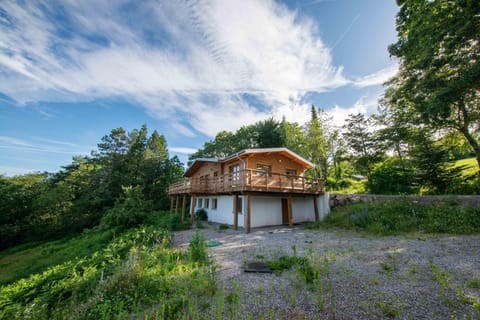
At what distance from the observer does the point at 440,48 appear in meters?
9.16

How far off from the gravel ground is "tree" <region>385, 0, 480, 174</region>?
683 cm

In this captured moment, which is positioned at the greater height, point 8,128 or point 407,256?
point 8,128

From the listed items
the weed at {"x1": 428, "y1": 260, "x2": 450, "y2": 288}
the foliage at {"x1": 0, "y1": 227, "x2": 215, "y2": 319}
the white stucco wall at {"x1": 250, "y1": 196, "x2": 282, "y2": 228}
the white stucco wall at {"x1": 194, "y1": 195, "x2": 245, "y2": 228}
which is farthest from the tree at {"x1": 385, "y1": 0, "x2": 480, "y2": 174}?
the foliage at {"x1": 0, "y1": 227, "x2": 215, "y2": 319}

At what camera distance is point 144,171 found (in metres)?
26.5

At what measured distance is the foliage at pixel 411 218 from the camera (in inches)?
306

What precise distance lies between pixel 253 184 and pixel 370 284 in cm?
751

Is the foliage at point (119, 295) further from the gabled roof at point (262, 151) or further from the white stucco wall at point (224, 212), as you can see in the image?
the gabled roof at point (262, 151)

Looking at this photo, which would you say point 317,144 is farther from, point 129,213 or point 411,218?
point 129,213

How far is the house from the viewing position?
11.6 m

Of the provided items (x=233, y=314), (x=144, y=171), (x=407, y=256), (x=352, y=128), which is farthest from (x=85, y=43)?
(x=352, y=128)

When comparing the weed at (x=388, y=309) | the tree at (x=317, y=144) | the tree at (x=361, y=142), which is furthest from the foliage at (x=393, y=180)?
the weed at (x=388, y=309)

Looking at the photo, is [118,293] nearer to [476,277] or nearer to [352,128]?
[476,277]

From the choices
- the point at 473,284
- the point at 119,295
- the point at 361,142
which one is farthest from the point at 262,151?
the point at 361,142

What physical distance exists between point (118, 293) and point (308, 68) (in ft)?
41.4
